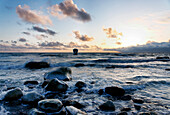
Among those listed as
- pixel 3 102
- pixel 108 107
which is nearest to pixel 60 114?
pixel 108 107

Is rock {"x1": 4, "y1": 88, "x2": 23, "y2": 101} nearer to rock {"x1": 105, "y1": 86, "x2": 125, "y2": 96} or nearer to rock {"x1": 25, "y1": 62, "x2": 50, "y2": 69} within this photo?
rock {"x1": 105, "y1": 86, "x2": 125, "y2": 96}

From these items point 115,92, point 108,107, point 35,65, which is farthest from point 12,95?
point 35,65

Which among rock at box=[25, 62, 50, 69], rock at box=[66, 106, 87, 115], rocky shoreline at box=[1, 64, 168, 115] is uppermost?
rock at box=[66, 106, 87, 115]

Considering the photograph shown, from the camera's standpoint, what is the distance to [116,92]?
3.14 meters

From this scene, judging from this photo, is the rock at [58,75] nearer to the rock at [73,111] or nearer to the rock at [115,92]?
the rock at [115,92]

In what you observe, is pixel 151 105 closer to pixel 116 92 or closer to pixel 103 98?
pixel 116 92

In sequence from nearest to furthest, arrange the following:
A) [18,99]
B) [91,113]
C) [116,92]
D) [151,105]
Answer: [91,113] < [151,105] < [18,99] < [116,92]

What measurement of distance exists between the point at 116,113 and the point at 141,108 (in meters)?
0.67

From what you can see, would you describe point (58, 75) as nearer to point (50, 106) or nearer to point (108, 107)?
point (50, 106)

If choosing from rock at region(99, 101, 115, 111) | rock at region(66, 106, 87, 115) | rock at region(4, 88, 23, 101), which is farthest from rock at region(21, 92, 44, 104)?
rock at region(99, 101, 115, 111)

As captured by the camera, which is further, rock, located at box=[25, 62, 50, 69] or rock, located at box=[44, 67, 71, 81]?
rock, located at box=[25, 62, 50, 69]

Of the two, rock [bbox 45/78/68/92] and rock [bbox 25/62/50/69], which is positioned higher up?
rock [bbox 45/78/68/92]

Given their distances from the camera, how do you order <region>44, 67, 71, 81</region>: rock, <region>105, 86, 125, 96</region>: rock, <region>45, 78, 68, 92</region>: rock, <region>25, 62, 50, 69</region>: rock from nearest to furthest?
<region>105, 86, 125, 96</region>: rock → <region>45, 78, 68, 92</region>: rock → <region>44, 67, 71, 81</region>: rock → <region>25, 62, 50, 69</region>: rock

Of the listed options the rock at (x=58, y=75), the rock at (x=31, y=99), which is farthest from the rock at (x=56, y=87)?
the rock at (x=58, y=75)
